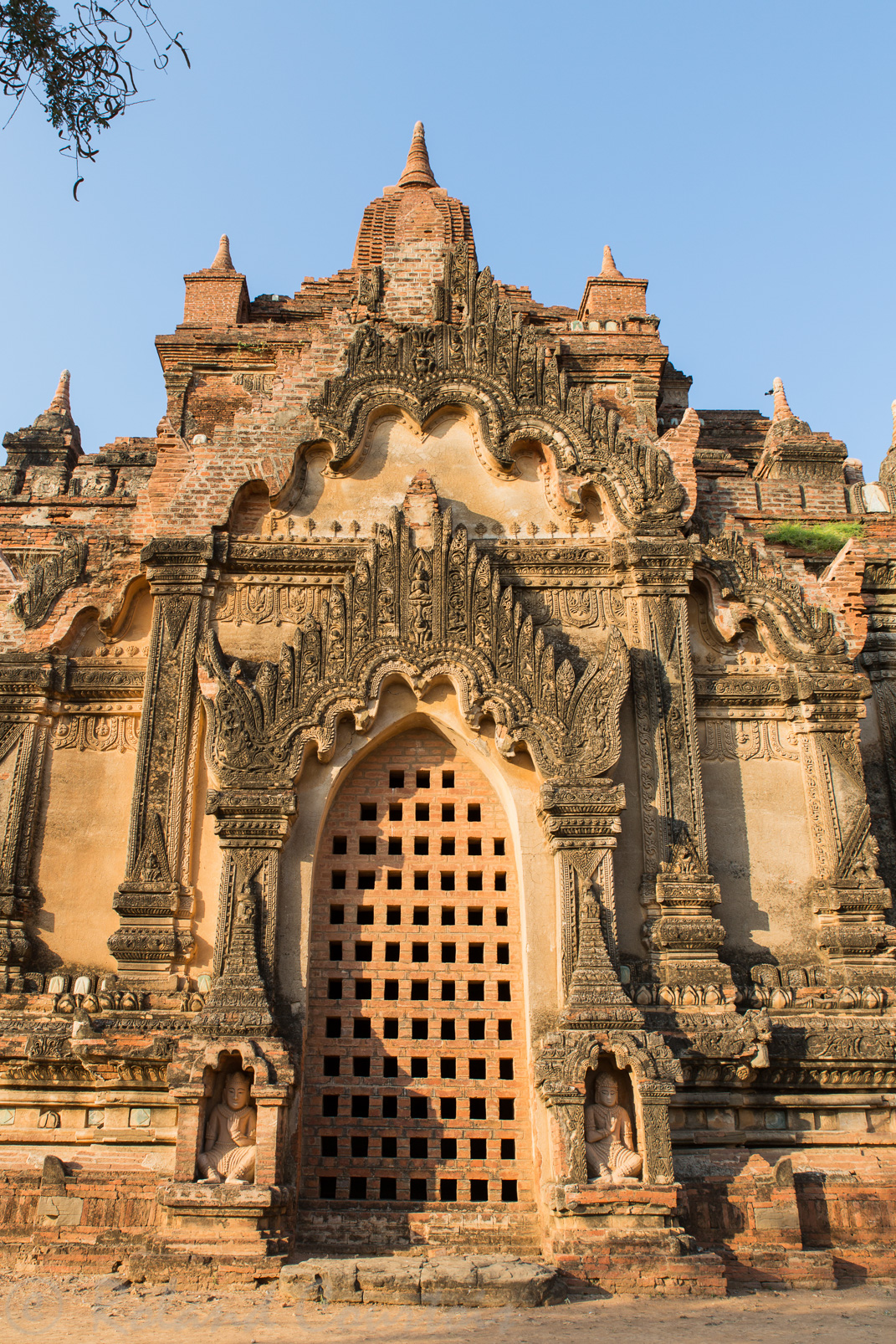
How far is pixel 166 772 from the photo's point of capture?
12516 mm

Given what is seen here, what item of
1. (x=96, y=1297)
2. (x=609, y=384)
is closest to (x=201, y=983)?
(x=96, y=1297)

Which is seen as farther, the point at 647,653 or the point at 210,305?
the point at 210,305

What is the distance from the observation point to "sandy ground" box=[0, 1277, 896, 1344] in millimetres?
8102

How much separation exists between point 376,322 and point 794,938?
933 centimetres

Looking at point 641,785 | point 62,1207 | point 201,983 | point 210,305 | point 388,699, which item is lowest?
point 62,1207

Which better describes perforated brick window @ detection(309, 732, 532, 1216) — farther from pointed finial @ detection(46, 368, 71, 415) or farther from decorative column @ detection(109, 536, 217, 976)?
pointed finial @ detection(46, 368, 71, 415)

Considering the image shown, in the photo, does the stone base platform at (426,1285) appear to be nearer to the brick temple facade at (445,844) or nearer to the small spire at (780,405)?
the brick temple facade at (445,844)

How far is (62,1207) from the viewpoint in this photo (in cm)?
1041

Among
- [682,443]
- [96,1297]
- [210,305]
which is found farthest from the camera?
[210,305]

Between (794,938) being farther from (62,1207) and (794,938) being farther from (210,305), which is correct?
(210,305)

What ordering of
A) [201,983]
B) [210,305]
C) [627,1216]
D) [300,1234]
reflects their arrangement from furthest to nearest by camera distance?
[210,305]
[201,983]
[300,1234]
[627,1216]

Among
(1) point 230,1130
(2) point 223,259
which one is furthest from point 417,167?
(1) point 230,1130

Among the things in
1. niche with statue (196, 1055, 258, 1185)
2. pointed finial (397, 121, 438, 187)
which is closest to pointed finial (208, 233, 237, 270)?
pointed finial (397, 121, 438, 187)

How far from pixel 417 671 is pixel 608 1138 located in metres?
4.99
